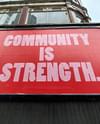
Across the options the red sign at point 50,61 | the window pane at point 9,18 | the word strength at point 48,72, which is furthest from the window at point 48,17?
the word strength at point 48,72

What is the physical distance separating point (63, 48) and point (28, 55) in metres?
0.54

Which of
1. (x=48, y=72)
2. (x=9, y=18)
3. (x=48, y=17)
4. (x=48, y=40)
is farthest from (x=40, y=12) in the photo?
(x=48, y=72)

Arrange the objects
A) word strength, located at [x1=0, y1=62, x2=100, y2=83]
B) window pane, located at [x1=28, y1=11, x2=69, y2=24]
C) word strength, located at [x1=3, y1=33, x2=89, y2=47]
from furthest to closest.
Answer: window pane, located at [x1=28, y1=11, x2=69, y2=24] → word strength, located at [x1=3, y1=33, x2=89, y2=47] → word strength, located at [x1=0, y1=62, x2=100, y2=83]

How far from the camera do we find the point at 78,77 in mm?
3029

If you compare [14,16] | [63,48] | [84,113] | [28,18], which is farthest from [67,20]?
[84,113]

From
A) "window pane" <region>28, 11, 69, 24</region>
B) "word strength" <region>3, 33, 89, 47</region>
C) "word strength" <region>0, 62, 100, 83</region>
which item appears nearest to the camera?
"word strength" <region>0, 62, 100, 83</region>

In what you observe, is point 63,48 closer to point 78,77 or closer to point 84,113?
point 78,77

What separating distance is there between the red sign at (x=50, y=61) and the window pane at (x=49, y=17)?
2.59m

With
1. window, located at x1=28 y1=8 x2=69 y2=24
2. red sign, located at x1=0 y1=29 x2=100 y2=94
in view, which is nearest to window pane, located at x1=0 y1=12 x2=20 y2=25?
window, located at x1=28 y1=8 x2=69 y2=24

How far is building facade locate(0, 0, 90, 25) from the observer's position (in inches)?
261

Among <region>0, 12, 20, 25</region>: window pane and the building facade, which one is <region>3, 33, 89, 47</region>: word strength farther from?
<region>0, 12, 20, 25</region>: window pane

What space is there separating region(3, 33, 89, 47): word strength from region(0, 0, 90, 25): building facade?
2472 mm

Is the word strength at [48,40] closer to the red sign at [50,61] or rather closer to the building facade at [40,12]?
the red sign at [50,61]

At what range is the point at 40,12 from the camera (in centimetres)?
735
